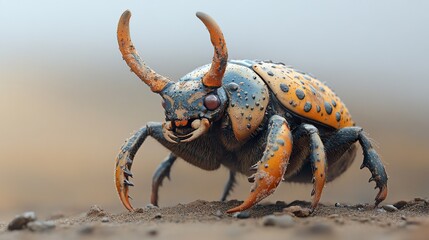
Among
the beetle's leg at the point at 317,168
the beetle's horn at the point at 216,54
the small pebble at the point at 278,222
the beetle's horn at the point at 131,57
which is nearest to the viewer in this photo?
the small pebble at the point at 278,222

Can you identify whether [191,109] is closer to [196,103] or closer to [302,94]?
[196,103]

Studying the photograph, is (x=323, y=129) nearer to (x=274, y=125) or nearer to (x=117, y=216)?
(x=274, y=125)

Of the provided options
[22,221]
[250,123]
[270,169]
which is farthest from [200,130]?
[22,221]

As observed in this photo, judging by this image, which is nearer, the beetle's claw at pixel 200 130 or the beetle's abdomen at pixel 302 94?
the beetle's claw at pixel 200 130

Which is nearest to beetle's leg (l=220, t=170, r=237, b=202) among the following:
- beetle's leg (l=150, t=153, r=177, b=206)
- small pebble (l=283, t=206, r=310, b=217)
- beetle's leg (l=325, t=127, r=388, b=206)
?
beetle's leg (l=150, t=153, r=177, b=206)

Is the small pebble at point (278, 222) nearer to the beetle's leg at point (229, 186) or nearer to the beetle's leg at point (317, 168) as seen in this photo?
the beetle's leg at point (317, 168)

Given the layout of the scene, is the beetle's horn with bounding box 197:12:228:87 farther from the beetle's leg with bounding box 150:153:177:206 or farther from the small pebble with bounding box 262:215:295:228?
the beetle's leg with bounding box 150:153:177:206

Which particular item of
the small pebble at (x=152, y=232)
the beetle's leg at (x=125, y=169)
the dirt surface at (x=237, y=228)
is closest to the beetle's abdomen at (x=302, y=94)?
the dirt surface at (x=237, y=228)
